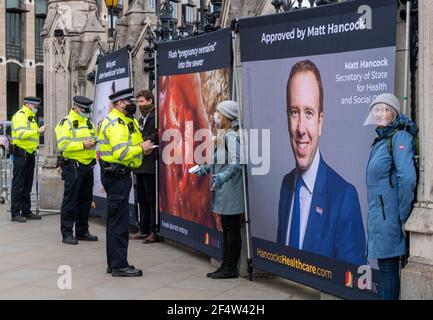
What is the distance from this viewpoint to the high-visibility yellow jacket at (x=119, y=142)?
284 inches

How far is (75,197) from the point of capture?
9781 mm

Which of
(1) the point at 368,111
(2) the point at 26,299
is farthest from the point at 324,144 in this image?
(2) the point at 26,299

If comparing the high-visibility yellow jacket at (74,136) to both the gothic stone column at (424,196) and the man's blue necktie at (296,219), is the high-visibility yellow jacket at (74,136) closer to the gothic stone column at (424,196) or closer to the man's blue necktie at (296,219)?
the man's blue necktie at (296,219)

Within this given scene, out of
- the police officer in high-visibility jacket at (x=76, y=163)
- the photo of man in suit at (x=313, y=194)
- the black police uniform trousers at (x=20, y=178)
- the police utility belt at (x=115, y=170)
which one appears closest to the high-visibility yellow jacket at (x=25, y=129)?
the black police uniform trousers at (x=20, y=178)

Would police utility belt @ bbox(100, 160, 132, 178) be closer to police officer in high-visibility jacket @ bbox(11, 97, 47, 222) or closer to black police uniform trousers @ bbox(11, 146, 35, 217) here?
police officer in high-visibility jacket @ bbox(11, 97, 47, 222)

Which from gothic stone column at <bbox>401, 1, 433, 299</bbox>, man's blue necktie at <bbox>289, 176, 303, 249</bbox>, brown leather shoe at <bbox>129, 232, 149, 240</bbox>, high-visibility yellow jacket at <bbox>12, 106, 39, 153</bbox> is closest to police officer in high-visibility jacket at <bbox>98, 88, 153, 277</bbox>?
man's blue necktie at <bbox>289, 176, 303, 249</bbox>

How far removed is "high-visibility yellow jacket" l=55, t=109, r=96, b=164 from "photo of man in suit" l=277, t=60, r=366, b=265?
156 inches

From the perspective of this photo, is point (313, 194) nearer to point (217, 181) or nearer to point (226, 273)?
point (217, 181)

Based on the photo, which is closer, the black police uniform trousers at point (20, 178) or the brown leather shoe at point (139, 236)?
the brown leather shoe at point (139, 236)

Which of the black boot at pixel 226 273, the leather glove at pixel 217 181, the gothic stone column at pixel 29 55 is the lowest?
the black boot at pixel 226 273

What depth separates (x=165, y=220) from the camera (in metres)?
9.10

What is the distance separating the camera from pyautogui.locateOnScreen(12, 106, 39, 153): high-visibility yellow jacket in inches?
458

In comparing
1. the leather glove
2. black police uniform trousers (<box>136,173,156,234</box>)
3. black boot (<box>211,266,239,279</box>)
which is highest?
the leather glove

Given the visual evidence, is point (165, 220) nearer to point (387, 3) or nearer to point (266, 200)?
point (266, 200)
